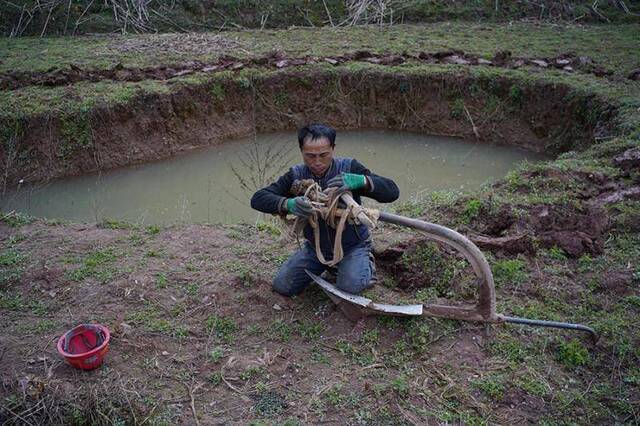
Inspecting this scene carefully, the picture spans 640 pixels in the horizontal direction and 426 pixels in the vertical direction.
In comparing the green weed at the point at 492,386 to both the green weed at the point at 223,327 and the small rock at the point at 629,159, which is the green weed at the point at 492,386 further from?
the small rock at the point at 629,159

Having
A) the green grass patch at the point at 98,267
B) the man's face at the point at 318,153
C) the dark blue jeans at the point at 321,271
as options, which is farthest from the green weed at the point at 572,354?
the green grass patch at the point at 98,267

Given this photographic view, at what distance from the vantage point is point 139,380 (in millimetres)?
3025

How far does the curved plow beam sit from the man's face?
476 mm

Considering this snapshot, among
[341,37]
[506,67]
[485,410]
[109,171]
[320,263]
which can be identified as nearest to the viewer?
[485,410]

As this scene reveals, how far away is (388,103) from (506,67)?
168cm

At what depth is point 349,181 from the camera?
122 inches

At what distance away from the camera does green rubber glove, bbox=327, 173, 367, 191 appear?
10.2ft

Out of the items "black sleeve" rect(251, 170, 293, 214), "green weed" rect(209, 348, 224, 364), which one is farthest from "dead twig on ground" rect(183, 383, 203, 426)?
"black sleeve" rect(251, 170, 293, 214)

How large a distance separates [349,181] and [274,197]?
1.56 ft

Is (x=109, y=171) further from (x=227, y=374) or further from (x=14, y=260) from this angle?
(x=227, y=374)

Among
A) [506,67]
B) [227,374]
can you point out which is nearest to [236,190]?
[227,374]

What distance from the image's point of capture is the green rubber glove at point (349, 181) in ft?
10.2

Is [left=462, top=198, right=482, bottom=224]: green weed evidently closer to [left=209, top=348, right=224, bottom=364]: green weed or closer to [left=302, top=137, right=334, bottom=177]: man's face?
[left=302, top=137, right=334, bottom=177]: man's face

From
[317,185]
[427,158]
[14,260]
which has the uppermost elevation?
[317,185]
